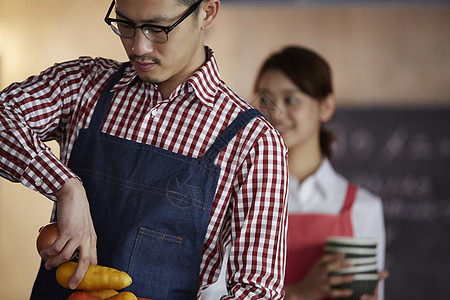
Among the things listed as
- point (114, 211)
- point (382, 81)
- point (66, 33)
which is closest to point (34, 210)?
point (66, 33)

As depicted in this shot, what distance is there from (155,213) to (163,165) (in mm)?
101

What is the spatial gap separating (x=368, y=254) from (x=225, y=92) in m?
0.92

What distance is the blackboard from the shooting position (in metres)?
3.78

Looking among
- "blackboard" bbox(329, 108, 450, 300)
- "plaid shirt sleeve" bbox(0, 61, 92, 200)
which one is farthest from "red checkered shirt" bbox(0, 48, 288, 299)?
"blackboard" bbox(329, 108, 450, 300)

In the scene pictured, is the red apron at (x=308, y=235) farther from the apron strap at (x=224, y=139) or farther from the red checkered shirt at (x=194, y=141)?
the apron strap at (x=224, y=139)

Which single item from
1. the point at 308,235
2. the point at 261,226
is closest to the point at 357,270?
the point at 308,235

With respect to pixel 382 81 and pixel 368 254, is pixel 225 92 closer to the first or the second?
pixel 368 254

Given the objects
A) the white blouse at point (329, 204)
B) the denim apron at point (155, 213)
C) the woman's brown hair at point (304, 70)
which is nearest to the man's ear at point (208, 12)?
the denim apron at point (155, 213)

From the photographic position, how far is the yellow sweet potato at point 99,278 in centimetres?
110

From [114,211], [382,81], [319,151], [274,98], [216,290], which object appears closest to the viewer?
[114,211]

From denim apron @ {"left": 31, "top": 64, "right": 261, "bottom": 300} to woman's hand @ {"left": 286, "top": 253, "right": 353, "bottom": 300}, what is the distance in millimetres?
896

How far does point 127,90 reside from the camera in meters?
1.35

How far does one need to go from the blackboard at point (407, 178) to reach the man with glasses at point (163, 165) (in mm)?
2587

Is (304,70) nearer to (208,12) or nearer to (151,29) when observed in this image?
(208,12)
